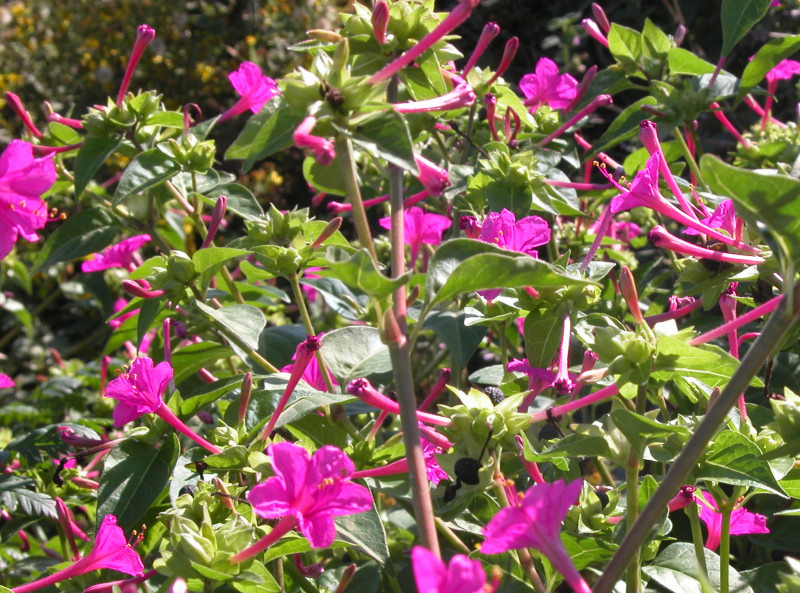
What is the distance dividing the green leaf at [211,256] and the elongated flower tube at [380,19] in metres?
0.35

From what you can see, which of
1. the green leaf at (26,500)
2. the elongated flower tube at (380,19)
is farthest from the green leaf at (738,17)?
the green leaf at (26,500)

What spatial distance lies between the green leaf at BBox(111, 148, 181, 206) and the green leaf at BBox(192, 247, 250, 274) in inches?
5.6

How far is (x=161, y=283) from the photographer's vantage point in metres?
1.10

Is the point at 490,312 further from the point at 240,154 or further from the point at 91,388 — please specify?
the point at 91,388

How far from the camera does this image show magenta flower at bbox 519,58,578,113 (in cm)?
147

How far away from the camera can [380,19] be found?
0.76 m

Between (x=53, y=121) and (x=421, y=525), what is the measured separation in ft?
3.25

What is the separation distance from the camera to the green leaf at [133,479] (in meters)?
0.96

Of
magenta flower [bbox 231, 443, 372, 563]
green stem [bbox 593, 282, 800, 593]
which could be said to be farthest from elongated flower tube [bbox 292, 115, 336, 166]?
green stem [bbox 593, 282, 800, 593]

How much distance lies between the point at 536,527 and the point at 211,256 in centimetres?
60

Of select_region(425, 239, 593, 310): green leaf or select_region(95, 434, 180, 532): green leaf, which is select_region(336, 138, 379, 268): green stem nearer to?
select_region(425, 239, 593, 310): green leaf

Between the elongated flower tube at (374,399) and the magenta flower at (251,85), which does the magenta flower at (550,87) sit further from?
the elongated flower tube at (374,399)

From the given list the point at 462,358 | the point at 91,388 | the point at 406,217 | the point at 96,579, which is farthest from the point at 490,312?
the point at 91,388

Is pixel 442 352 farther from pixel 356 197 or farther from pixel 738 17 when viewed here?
pixel 356 197
